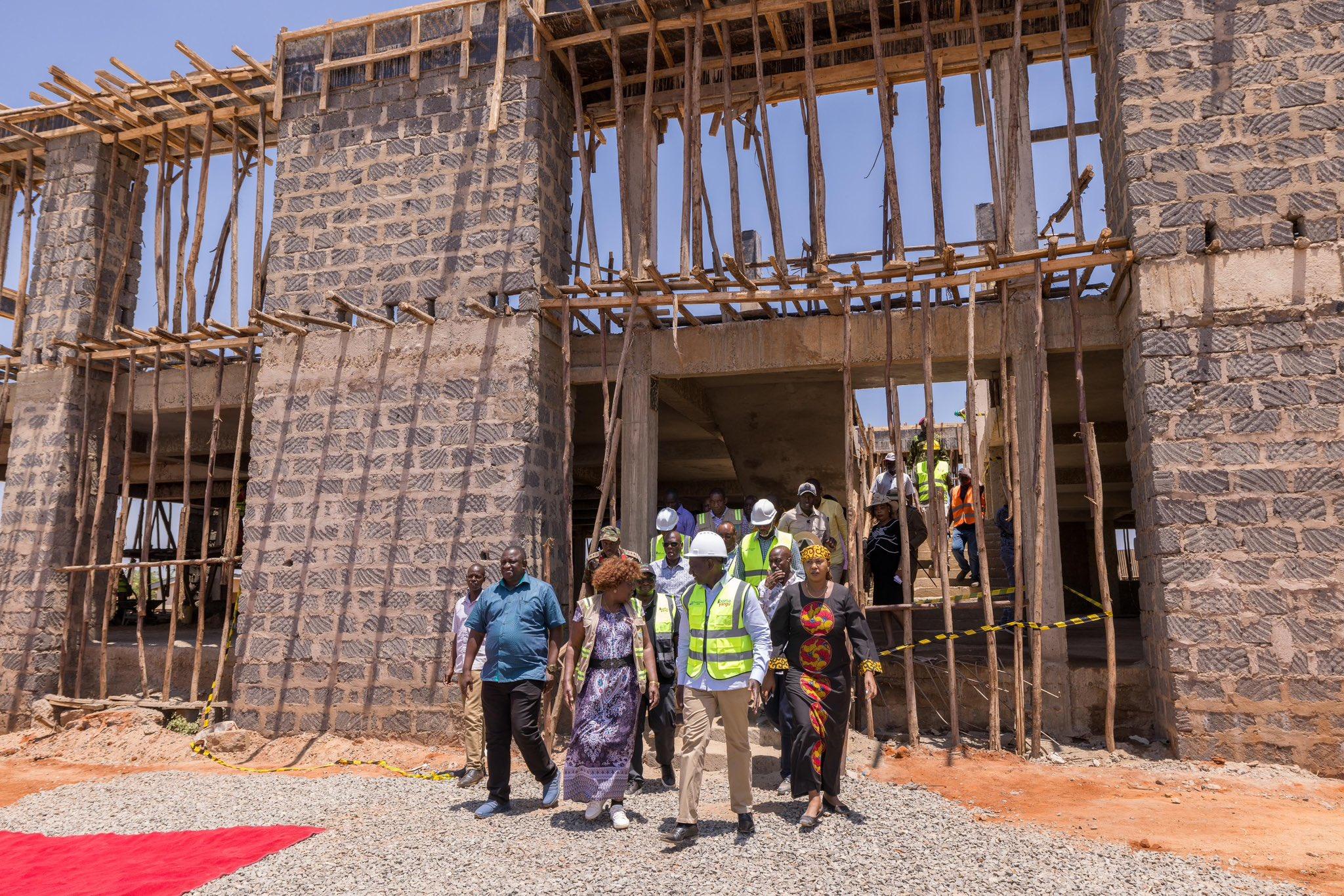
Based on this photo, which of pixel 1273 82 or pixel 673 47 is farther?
pixel 673 47

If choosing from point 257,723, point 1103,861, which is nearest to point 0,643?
point 257,723

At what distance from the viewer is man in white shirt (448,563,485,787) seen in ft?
23.4

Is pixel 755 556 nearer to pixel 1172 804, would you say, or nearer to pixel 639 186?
pixel 1172 804

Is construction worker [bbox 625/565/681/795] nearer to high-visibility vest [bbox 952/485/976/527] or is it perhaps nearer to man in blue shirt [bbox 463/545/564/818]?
man in blue shirt [bbox 463/545/564/818]

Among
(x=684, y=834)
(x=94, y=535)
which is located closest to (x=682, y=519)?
(x=684, y=834)

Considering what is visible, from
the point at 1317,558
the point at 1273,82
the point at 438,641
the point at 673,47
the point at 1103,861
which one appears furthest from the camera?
the point at 673,47

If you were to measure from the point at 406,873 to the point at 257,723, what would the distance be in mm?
5050

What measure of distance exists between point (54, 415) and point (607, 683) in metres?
8.99

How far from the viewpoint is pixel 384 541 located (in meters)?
8.92

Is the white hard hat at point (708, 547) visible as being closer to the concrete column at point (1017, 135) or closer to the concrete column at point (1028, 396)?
the concrete column at point (1028, 396)

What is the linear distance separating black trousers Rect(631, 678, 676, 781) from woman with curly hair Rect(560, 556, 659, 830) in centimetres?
69

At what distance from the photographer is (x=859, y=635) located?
18.1 ft

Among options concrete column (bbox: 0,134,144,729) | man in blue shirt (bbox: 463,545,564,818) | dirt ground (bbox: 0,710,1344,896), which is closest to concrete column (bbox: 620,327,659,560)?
dirt ground (bbox: 0,710,1344,896)

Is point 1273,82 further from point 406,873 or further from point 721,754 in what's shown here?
point 406,873
